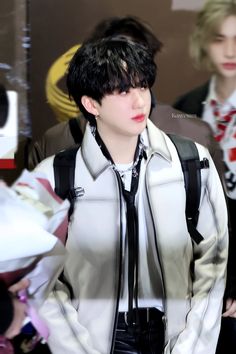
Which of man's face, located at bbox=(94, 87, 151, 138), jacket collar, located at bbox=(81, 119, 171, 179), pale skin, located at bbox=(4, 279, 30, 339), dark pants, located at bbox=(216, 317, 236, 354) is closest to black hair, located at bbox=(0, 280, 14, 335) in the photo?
pale skin, located at bbox=(4, 279, 30, 339)

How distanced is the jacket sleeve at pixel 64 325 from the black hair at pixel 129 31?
695mm

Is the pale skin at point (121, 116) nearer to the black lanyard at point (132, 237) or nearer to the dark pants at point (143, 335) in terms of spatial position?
the black lanyard at point (132, 237)

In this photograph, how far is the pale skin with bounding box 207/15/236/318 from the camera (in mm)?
1566

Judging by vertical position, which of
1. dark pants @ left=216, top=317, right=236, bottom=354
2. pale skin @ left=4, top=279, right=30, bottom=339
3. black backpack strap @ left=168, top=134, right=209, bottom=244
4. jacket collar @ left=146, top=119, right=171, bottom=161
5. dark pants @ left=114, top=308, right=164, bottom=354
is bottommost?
dark pants @ left=216, top=317, right=236, bottom=354

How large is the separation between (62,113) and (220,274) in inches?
25.1

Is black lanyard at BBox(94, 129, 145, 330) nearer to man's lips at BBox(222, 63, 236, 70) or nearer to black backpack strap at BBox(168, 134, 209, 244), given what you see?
black backpack strap at BBox(168, 134, 209, 244)

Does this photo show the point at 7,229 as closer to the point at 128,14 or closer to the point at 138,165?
the point at 138,165

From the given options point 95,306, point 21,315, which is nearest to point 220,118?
point 95,306

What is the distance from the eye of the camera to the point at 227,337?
1698 millimetres

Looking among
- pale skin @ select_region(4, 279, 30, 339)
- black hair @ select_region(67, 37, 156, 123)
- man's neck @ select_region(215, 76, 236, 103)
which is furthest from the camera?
man's neck @ select_region(215, 76, 236, 103)

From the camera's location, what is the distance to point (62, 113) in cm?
157

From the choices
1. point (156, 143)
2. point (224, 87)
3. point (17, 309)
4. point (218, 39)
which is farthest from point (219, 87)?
point (17, 309)

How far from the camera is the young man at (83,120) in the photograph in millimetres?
1548

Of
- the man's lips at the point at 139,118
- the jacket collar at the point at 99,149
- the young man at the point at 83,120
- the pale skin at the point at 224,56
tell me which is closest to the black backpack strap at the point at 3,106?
the young man at the point at 83,120
